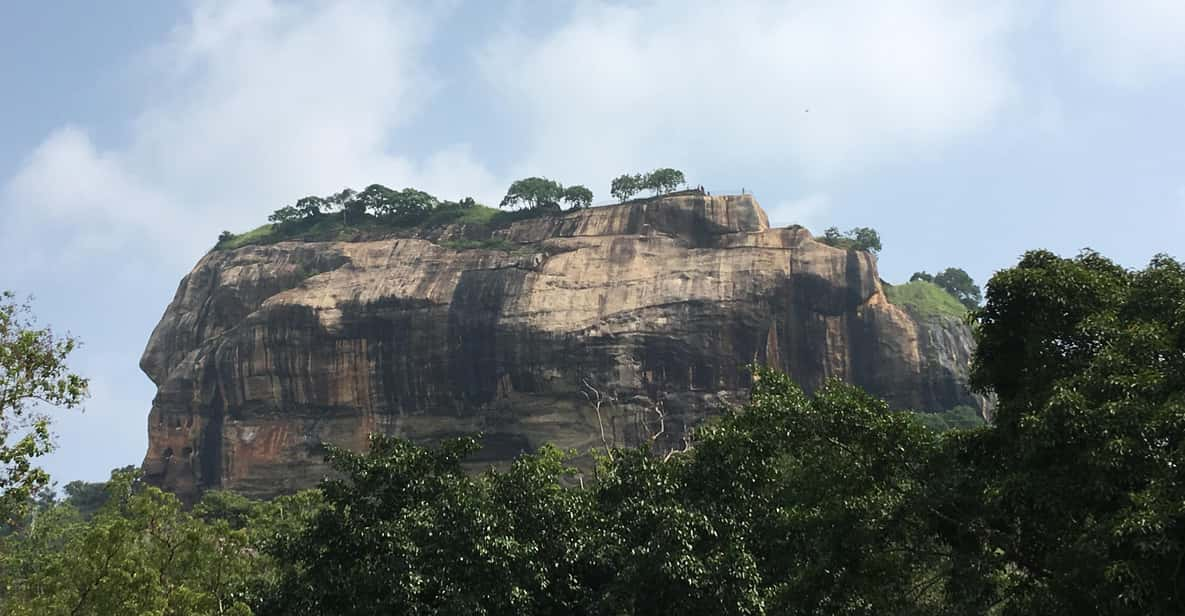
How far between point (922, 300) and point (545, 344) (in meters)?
23.9

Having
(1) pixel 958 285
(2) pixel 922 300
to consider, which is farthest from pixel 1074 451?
(1) pixel 958 285

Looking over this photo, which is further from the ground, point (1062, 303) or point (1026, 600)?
point (1062, 303)

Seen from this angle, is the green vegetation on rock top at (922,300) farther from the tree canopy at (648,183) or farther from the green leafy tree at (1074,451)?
the green leafy tree at (1074,451)

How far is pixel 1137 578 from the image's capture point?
1097 cm

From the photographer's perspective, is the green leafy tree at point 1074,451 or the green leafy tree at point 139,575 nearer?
the green leafy tree at point 1074,451

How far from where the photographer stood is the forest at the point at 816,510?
12117 mm

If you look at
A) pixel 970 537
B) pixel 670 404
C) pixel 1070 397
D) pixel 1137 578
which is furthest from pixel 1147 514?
pixel 670 404

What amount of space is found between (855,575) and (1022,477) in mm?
2754

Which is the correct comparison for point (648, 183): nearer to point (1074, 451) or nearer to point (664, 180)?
point (664, 180)

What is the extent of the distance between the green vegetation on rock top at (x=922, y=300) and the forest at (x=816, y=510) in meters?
48.4

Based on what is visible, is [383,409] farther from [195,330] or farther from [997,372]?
[997,372]

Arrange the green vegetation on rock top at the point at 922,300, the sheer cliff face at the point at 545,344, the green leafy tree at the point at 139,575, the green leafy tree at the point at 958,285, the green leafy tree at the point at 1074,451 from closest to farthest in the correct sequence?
the green leafy tree at the point at 1074,451 → the green leafy tree at the point at 139,575 → the sheer cliff face at the point at 545,344 → the green vegetation on rock top at the point at 922,300 → the green leafy tree at the point at 958,285

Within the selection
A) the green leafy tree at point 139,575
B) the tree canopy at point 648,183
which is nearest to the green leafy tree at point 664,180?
the tree canopy at point 648,183

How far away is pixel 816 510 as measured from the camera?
1536 centimetres
